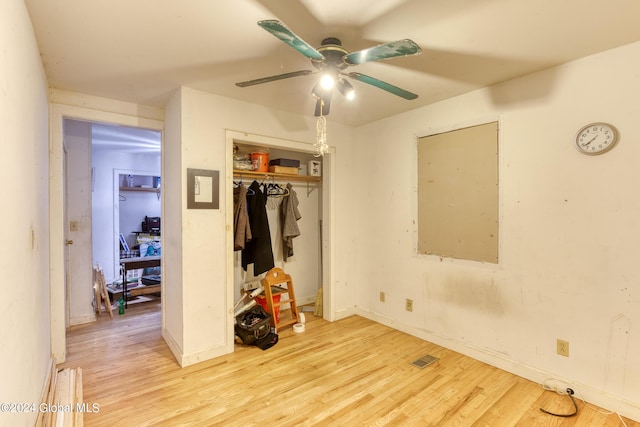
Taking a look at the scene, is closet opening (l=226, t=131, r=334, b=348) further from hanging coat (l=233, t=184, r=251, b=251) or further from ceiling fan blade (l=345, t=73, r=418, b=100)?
ceiling fan blade (l=345, t=73, r=418, b=100)

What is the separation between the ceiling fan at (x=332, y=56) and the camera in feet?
4.64

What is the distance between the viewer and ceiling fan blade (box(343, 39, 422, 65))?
1.44 m

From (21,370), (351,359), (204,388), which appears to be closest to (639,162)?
(351,359)

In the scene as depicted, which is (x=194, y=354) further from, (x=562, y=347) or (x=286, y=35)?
(x=562, y=347)

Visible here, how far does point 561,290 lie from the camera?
2.27 m

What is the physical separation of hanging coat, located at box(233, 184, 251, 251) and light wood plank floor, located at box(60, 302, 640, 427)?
34.2 inches

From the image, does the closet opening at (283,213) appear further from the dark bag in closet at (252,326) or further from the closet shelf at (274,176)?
the dark bag in closet at (252,326)

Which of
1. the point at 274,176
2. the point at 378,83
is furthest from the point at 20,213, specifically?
the point at 274,176

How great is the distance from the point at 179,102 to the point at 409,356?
9.96 ft

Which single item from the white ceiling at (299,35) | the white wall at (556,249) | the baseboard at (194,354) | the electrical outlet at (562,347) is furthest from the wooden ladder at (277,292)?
the electrical outlet at (562,347)

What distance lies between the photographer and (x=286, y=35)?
1369mm

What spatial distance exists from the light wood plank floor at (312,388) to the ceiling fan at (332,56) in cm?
207

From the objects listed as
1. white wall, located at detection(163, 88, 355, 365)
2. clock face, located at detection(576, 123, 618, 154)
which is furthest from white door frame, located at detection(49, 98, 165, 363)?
clock face, located at detection(576, 123, 618, 154)

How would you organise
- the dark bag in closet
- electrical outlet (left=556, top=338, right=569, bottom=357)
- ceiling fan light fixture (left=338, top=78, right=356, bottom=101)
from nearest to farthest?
ceiling fan light fixture (left=338, top=78, right=356, bottom=101)
electrical outlet (left=556, top=338, right=569, bottom=357)
the dark bag in closet
